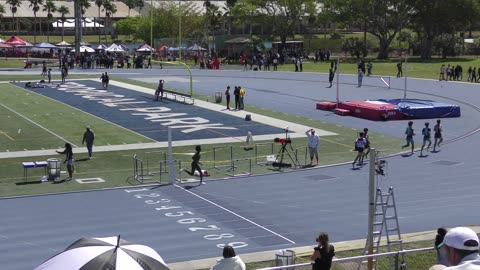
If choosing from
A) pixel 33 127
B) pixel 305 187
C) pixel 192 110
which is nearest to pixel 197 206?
pixel 305 187

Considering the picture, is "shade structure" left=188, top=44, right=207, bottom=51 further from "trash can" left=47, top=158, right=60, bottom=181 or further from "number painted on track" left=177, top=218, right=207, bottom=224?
"number painted on track" left=177, top=218, right=207, bottom=224

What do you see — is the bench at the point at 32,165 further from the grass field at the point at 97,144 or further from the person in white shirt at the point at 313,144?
the person in white shirt at the point at 313,144

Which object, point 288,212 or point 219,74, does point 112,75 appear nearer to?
point 219,74

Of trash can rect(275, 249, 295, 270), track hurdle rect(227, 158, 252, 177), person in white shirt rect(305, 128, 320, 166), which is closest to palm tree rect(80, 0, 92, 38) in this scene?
track hurdle rect(227, 158, 252, 177)

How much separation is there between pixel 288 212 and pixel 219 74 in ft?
154

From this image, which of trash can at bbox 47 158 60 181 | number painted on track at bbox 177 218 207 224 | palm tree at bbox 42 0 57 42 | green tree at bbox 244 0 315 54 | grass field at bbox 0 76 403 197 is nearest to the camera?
number painted on track at bbox 177 218 207 224

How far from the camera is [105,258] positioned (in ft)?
26.5

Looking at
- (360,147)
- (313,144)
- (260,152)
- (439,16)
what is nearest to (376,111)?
(260,152)

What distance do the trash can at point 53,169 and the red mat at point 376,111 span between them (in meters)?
18.3

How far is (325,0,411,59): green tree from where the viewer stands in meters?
86.0

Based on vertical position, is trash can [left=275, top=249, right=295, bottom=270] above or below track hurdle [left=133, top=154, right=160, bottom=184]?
above

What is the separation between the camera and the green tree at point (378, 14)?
86.0m

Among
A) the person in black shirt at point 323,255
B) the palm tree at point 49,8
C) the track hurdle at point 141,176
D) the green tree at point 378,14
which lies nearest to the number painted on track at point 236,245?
the person in black shirt at point 323,255

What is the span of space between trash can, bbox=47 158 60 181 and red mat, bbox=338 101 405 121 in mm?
18272
